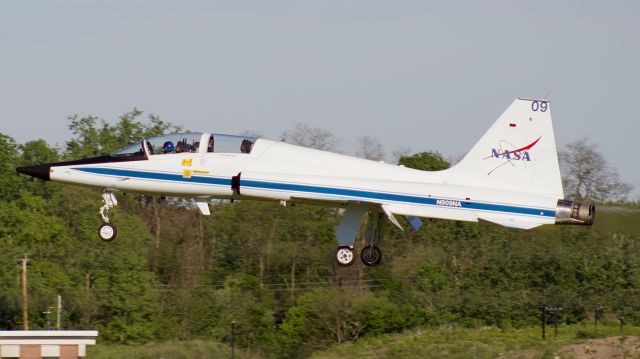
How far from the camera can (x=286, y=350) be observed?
2213 inches

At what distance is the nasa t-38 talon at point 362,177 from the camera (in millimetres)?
28922

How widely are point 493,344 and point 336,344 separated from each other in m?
8.72

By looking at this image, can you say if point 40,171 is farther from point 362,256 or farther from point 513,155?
point 513,155

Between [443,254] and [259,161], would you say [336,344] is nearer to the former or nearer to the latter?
[443,254]

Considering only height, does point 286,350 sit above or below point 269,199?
below

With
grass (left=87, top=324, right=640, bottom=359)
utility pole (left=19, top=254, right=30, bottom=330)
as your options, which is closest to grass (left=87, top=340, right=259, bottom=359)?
grass (left=87, top=324, right=640, bottom=359)

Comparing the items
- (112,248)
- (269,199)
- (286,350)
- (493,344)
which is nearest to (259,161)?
(269,199)

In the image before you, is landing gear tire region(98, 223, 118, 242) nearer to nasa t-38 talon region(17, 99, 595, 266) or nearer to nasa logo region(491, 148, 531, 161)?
nasa t-38 talon region(17, 99, 595, 266)

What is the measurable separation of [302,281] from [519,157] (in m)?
31.4

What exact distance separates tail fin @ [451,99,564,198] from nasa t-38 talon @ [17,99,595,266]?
25 mm

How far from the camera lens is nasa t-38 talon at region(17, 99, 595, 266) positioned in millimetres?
28922

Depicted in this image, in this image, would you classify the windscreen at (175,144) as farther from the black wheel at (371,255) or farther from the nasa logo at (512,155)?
the nasa logo at (512,155)

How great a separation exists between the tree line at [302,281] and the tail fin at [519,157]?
Answer: 2529 centimetres

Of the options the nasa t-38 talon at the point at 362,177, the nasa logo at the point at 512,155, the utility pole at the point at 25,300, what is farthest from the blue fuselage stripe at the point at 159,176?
the utility pole at the point at 25,300
